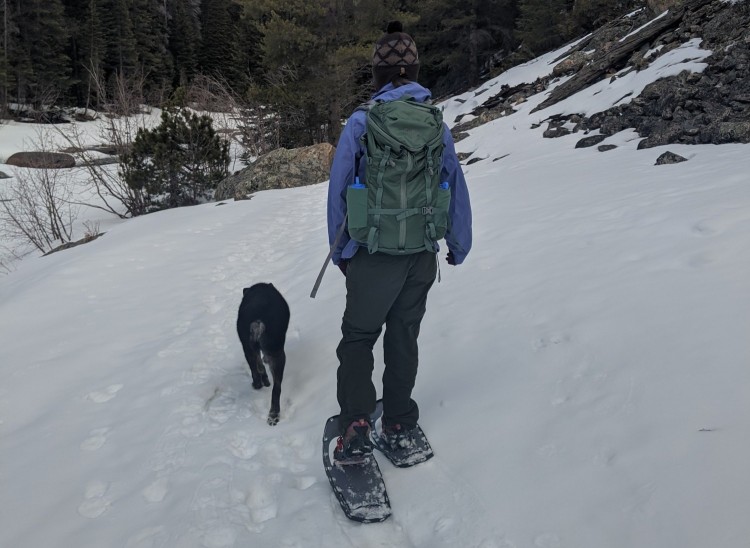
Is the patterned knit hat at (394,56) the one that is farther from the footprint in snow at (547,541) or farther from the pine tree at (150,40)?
the pine tree at (150,40)

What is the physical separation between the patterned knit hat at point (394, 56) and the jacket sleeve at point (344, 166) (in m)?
0.27

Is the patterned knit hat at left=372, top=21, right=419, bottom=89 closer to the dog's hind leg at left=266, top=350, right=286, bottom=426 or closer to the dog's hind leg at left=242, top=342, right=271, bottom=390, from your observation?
the dog's hind leg at left=266, top=350, right=286, bottom=426

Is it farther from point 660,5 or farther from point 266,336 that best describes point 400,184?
point 660,5

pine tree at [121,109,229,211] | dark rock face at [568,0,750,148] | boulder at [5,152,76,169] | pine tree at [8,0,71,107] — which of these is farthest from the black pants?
pine tree at [8,0,71,107]

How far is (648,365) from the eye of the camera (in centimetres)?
238

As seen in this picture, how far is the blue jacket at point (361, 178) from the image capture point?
7.04 ft

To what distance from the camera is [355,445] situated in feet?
7.75

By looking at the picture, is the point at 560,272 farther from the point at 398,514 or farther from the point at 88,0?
the point at 88,0

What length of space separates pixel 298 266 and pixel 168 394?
3.16m

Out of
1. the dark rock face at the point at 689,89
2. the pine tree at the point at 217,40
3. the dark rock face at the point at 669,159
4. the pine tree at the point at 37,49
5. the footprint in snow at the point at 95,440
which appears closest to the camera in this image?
the footprint in snow at the point at 95,440

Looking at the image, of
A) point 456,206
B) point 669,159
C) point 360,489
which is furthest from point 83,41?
point 360,489

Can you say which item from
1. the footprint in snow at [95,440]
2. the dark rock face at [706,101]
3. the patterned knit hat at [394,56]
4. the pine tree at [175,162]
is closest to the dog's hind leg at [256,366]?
the footprint in snow at [95,440]

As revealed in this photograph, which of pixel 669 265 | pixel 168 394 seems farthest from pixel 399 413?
pixel 669 265

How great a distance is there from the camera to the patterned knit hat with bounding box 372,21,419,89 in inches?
86.9
